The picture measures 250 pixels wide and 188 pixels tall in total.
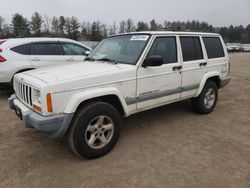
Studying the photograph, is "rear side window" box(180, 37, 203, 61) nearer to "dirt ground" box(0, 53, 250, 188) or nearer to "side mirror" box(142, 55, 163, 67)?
"side mirror" box(142, 55, 163, 67)

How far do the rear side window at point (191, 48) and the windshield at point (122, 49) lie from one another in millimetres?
972

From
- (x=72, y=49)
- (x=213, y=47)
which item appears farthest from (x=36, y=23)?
(x=213, y=47)

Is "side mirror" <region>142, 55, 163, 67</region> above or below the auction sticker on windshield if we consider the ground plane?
below

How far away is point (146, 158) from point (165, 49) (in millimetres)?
2055

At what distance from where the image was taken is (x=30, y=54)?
21.7ft

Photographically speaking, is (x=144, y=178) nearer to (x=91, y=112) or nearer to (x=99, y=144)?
(x=99, y=144)

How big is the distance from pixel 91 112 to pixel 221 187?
1927mm

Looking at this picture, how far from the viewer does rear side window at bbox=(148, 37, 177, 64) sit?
399cm

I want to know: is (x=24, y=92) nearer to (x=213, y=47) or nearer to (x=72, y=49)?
(x=213, y=47)

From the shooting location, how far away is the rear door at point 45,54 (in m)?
6.68

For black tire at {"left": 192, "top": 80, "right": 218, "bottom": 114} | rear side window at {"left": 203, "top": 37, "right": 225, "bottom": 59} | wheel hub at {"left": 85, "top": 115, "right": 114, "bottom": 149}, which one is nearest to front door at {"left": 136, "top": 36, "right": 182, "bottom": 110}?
wheel hub at {"left": 85, "top": 115, "right": 114, "bottom": 149}

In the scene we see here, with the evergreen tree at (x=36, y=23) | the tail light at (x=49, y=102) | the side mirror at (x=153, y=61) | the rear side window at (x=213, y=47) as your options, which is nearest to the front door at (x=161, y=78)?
the side mirror at (x=153, y=61)

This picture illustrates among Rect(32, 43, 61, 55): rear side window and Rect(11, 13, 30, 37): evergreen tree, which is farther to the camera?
Rect(11, 13, 30, 37): evergreen tree

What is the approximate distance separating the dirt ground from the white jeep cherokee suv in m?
0.36
